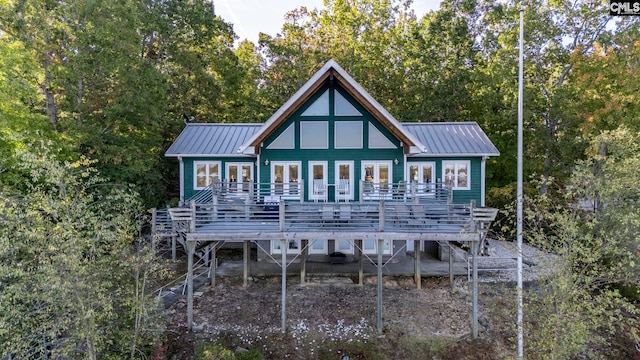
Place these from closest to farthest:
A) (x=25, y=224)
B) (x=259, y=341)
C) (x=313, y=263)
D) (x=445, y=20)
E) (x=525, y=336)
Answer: (x=25, y=224) < (x=525, y=336) < (x=259, y=341) < (x=313, y=263) < (x=445, y=20)

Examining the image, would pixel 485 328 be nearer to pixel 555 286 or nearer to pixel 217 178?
pixel 555 286

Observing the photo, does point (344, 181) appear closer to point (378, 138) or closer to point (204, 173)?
point (378, 138)

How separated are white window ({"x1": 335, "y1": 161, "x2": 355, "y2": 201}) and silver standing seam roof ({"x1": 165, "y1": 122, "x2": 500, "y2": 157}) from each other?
287 centimetres

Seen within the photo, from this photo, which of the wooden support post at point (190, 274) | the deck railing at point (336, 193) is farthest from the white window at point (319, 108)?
the wooden support post at point (190, 274)

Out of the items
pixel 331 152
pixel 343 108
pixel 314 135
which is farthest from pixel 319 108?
pixel 331 152

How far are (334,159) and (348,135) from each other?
1226 millimetres

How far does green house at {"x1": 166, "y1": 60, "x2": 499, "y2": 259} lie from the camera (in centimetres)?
1362

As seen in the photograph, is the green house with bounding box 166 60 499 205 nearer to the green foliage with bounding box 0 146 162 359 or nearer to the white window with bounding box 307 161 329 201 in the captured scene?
the white window with bounding box 307 161 329 201

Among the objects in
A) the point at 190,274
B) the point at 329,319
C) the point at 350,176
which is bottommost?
the point at 329,319

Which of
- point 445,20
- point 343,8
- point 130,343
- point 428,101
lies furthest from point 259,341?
point 343,8

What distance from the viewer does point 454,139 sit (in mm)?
15945

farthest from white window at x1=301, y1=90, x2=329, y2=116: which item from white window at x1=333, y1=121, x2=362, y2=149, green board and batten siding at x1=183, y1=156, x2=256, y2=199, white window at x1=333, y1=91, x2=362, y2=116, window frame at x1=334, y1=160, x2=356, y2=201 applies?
green board and batten siding at x1=183, y1=156, x2=256, y2=199

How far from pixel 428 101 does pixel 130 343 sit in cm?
2177

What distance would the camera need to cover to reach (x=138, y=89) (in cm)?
1608
